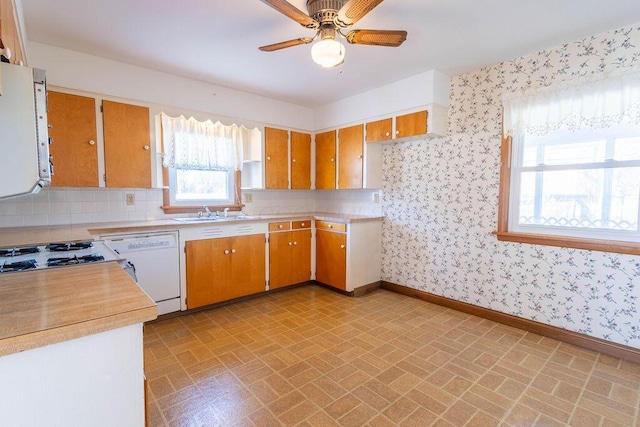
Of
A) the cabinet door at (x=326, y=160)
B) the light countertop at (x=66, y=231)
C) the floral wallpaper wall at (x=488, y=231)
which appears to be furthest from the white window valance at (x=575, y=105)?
the light countertop at (x=66, y=231)

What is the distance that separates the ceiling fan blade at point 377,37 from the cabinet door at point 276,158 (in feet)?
7.21

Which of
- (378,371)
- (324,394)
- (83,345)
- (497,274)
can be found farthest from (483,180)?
(83,345)

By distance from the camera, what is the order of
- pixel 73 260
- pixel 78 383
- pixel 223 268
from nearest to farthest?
pixel 78 383 < pixel 73 260 < pixel 223 268

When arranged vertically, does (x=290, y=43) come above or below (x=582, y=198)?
above

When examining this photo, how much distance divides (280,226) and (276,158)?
3.26 ft

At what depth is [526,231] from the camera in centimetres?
284

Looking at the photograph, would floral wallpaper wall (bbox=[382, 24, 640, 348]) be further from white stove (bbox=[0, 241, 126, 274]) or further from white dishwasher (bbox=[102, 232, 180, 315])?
white stove (bbox=[0, 241, 126, 274])

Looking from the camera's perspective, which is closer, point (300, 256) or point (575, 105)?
point (575, 105)

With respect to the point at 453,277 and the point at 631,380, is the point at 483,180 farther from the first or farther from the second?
the point at 631,380

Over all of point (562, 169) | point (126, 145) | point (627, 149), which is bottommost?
point (562, 169)

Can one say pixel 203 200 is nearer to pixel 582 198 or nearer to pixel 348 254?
pixel 348 254

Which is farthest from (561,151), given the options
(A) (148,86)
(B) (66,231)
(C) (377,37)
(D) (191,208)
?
(B) (66,231)

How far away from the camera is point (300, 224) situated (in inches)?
155

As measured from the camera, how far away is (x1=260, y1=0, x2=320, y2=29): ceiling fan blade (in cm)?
162
